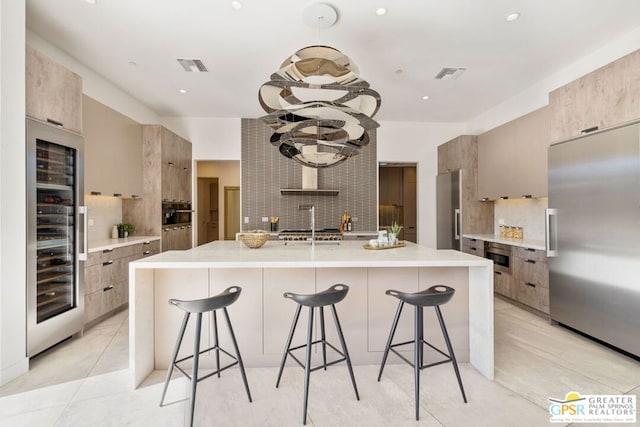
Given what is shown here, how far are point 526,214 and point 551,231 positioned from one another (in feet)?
4.35

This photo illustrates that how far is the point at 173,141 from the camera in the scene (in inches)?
198

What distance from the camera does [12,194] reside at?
2330 millimetres

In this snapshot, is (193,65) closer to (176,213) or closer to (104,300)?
(176,213)

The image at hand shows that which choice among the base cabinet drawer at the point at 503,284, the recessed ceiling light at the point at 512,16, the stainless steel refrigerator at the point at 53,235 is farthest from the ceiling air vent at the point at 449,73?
the stainless steel refrigerator at the point at 53,235

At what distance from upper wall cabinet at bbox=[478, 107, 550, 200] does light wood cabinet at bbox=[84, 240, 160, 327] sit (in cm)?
519

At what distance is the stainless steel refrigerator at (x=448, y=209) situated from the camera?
5207 millimetres

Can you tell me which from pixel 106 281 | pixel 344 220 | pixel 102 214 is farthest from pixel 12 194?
pixel 344 220

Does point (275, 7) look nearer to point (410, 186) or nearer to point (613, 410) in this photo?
point (613, 410)

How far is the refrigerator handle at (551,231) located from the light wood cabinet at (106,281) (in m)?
4.90

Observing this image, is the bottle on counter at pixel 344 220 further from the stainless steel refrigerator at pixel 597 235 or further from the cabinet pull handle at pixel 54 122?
the cabinet pull handle at pixel 54 122

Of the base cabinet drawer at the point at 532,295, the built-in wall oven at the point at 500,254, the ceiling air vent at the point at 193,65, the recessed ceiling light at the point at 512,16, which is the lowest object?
the base cabinet drawer at the point at 532,295

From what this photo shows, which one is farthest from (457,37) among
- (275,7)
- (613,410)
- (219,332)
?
(219,332)

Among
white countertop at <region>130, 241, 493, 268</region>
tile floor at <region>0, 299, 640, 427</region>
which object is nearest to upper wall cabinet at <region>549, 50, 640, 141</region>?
white countertop at <region>130, 241, 493, 268</region>

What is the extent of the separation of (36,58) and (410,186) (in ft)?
20.5
